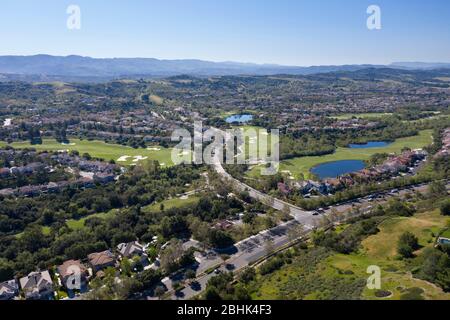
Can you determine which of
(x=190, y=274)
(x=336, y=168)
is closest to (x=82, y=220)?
(x=190, y=274)

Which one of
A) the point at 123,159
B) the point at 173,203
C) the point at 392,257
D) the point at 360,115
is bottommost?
the point at 392,257

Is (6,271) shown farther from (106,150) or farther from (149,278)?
(106,150)

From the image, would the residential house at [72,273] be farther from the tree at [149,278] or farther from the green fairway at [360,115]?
the green fairway at [360,115]

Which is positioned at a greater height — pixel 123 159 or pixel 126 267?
pixel 123 159

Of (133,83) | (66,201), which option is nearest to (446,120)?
(66,201)

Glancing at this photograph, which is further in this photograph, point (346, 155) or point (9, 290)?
point (346, 155)

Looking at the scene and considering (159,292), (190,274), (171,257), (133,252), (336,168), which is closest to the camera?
(159,292)

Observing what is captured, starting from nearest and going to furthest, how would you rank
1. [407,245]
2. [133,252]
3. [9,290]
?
[9,290]
[407,245]
[133,252]
